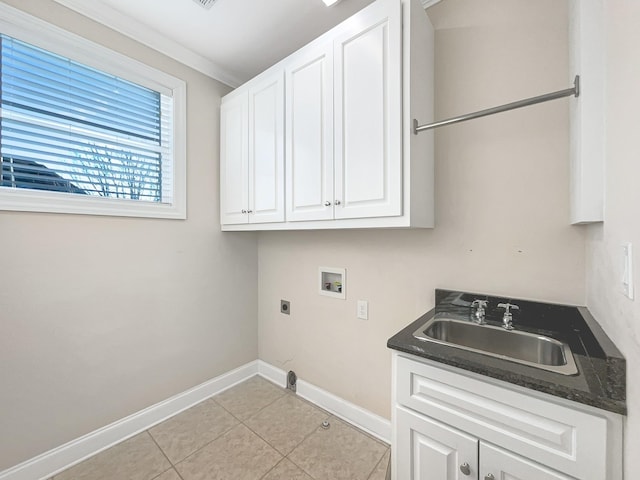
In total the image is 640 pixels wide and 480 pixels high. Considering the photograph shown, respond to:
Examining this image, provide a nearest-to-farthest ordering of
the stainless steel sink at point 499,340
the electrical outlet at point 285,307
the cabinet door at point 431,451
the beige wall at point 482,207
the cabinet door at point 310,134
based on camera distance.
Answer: the cabinet door at point 431,451
the stainless steel sink at point 499,340
the beige wall at point 482,207
the cabinet door at point 310,134
the electrical outlet at point 285,307

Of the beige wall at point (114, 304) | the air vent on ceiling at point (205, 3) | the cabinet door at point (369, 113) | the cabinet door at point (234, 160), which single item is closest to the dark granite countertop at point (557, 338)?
the cabinet door at point (369, 113)

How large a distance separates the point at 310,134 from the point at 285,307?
1.46m

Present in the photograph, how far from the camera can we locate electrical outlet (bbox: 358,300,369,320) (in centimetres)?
185

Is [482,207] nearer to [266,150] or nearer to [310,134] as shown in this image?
[310,134]

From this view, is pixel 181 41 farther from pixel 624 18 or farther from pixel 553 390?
pixel 553 390

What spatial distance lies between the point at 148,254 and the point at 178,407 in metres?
1.18

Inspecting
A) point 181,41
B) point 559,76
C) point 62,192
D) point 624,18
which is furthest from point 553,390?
point 181,41

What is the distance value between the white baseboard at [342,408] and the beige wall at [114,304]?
437 mm

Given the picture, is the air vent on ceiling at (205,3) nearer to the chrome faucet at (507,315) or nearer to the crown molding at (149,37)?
the crown molding at (149,37)

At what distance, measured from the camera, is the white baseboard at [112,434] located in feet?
4.79

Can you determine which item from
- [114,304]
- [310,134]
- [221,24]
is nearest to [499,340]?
[310,134]

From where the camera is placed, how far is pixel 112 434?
1730mm

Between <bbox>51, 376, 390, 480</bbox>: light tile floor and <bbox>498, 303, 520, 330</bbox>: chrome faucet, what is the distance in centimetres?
104

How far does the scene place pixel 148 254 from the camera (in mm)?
1912
